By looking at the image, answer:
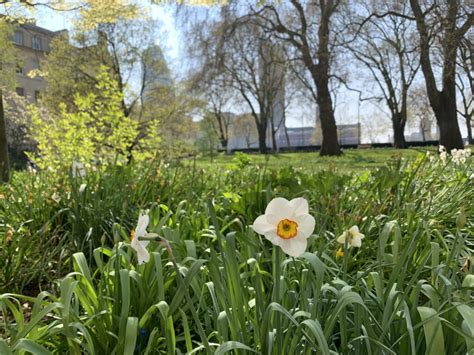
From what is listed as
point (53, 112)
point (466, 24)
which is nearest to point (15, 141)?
point (53, 112)

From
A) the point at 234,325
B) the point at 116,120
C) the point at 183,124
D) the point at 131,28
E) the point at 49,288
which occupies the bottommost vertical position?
the point at 49,288

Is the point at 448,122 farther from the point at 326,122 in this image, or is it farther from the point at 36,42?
the point at 36,42

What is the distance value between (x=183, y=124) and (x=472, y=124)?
103ft

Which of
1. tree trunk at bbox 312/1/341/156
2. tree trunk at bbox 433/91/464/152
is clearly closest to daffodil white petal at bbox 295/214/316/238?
tree trunk at bbox 433/91/464/152

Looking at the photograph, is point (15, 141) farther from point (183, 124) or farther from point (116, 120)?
point (116, 120)

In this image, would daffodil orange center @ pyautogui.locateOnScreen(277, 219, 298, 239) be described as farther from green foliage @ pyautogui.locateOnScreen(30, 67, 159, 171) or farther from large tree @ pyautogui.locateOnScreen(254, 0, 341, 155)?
large tree @ pyautogui.locateOnScreen(254, 0, 341, 155)

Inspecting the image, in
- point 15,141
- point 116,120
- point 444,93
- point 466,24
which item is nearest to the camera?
point 116,120

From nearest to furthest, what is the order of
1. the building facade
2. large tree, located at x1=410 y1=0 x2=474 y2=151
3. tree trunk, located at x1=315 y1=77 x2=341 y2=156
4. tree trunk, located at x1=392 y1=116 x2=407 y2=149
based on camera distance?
large tree, located at x1=410 y1=0 x2=474 y2=151
tree trunk, located at x1=315 y1=77 x2=341 y2=156
tree trunk, located at x1=392 y1=116 x2=407 y2=149
the building facade

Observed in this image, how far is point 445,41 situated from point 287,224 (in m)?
→ 10.4


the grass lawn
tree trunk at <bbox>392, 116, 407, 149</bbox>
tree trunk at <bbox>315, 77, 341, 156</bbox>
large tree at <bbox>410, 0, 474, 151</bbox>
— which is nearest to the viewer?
the grass lawn

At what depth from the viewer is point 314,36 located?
15.3 metres

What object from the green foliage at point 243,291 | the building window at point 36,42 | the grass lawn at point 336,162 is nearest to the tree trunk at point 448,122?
the grass lawn at point 336,162

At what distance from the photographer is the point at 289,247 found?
0.98 meters

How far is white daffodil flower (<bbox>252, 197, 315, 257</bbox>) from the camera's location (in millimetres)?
978
